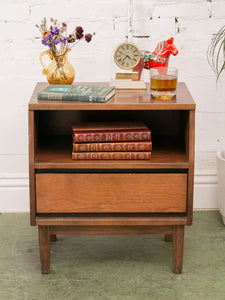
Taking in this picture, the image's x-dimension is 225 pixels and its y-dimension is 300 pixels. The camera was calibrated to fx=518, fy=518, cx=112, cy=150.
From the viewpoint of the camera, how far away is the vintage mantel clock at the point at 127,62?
2004mm

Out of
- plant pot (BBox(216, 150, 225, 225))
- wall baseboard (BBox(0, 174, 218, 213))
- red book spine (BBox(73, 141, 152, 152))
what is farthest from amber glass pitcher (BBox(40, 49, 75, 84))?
plant pot (BBox(216, 150, 225, 225))

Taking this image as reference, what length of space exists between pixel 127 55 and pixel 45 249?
0.80 meters

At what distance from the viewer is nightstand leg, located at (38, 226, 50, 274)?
1917mm

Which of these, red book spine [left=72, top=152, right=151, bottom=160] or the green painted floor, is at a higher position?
red book spine [left=72, top=152, right=151, bottom=160]

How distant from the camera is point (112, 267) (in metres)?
1.99

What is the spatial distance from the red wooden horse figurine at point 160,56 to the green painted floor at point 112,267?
74 centimetres

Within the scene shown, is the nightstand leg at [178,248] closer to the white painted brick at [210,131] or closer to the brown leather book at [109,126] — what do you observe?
the brown leather book at [109,126]

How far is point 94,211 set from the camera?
73.2 inches

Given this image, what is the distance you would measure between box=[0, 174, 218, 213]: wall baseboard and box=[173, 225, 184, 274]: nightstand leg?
66cm

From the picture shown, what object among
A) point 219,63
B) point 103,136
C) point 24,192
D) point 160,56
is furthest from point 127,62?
point 24,192

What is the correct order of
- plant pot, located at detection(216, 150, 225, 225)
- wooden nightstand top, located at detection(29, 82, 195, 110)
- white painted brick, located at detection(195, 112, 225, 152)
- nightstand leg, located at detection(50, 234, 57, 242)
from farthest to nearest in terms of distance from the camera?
white painted brick, located at detection(195, 112, 225, 152) → plant pot, located at detection(216, 150, 225, 225) → nightstand leg, located at detection(50, 234, 57, 242) → wooden nightstand top, located at detection(29, 82, 195, 110)

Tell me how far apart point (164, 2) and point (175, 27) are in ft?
0.40

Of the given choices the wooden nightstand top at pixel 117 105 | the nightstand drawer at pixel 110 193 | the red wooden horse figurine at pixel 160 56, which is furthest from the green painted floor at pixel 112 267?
the red wooden horse figurine at pixel 160 56

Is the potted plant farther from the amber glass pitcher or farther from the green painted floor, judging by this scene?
the amber glass pitcher
